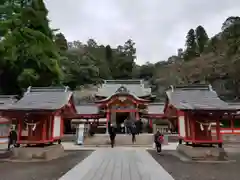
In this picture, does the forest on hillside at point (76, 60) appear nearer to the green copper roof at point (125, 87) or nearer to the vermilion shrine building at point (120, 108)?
the green copper roof at point (125, 87)

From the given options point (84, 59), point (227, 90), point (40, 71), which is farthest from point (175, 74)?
point (40, 71)

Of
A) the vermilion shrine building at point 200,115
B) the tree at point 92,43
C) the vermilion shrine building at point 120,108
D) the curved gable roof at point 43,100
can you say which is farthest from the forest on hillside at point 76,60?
the vermilion shrine building at point 200,115

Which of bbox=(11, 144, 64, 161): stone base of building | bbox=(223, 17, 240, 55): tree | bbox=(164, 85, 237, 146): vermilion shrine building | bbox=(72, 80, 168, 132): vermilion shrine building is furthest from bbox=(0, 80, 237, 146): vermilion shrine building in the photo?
bbox=(223, 17, 240, 55): tree

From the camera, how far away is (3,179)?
7.57 meters

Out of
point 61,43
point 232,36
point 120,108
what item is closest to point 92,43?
point 61,43

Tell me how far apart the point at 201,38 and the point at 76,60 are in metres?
35.1

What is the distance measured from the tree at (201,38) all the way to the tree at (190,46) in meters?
1.07

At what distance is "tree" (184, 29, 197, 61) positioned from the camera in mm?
60875

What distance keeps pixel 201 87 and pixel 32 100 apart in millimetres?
10323

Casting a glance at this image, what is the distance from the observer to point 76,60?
58.8m

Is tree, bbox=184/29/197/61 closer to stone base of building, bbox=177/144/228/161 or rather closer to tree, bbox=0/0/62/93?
tree, bbox=0/0/62/93

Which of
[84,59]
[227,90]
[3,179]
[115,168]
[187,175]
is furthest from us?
[84,59]

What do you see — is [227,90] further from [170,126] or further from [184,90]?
[184,90]

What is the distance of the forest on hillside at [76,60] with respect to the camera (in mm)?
30692
